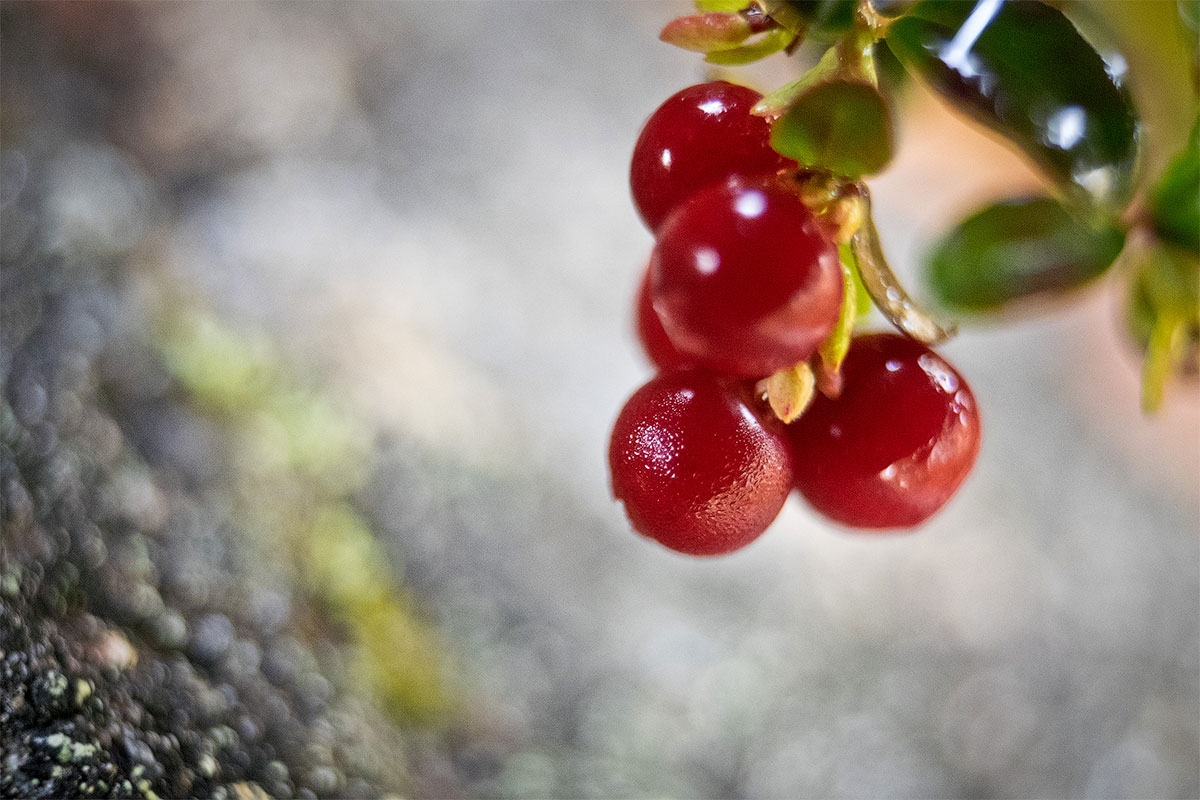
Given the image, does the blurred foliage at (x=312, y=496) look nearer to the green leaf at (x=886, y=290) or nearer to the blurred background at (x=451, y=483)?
the blurred background at (x=451, y=483)

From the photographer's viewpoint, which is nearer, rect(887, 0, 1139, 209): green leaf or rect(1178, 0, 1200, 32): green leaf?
rect(887, 0, 1139, 209): green leaf

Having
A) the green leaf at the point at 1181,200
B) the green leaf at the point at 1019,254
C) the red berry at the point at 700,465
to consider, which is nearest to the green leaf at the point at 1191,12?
the green leaf at the point at 1181,200

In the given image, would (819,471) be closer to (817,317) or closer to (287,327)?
(817,317)

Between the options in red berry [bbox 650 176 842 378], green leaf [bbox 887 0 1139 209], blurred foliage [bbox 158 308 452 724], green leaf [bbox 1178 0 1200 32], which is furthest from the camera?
blurred foliage [bbox 158 308 452 724]

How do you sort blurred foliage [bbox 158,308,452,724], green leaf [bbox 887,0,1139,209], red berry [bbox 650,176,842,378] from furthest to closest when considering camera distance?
blurred foliage [bbox 158,308,452,724] < green leaf [bbox 887,0,1139,209] < red berry [bbox 650,176,842,378]

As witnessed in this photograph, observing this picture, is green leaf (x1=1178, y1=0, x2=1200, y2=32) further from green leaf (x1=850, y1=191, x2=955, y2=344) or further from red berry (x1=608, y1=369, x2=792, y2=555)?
red berry (x1=608, y1=369, x2=792, y2=555)

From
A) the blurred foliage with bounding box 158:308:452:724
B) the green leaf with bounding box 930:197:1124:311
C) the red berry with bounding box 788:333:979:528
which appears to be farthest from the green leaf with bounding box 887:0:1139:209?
the blurred foliage with bounding box 158:308:452:724
